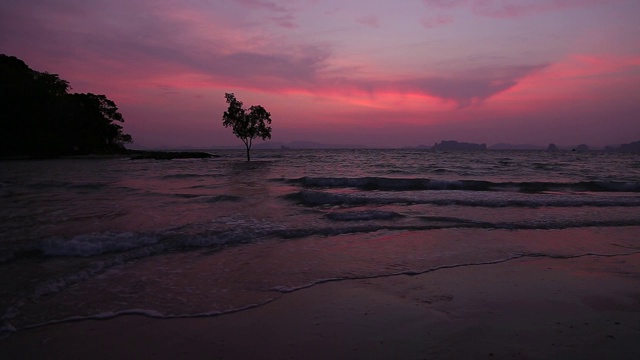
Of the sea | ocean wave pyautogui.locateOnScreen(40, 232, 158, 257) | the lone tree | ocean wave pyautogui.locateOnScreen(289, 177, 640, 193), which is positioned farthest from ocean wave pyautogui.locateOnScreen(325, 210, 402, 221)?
the lone tree

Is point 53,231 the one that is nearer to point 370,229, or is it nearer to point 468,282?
point 370,229

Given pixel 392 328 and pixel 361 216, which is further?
pixel 361 216

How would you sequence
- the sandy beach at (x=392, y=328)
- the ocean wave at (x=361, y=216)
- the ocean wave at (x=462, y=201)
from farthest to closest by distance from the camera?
1. the ocean wave at (x=462, y=201)
2. the ocean wave at (x=361, y=216)
3. the sandy beach at (x=392, y=328)

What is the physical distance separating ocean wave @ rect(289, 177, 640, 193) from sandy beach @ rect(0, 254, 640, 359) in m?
15.4

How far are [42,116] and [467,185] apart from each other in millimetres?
59601

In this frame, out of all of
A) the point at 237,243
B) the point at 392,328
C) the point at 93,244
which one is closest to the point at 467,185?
the point at 237,243

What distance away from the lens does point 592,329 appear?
4.11 metres

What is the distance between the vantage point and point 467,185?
70.9 ft

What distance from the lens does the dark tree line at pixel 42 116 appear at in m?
50.3

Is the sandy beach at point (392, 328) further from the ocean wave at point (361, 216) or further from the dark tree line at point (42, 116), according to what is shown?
the dark tree line at point (42, 116)

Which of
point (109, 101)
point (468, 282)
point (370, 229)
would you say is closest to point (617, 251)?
point (468, 282)

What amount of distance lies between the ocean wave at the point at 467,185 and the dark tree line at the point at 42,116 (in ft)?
161

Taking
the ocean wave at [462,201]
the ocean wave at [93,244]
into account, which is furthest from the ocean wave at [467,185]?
the ocean wave at [93,244]

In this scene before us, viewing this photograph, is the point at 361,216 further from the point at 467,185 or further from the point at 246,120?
the point at 246,120
